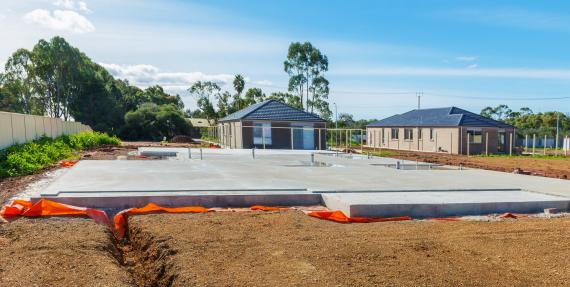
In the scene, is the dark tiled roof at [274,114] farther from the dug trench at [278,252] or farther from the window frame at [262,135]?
the dug trench at [278,252]

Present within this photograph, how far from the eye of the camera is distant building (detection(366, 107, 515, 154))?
30.8 metres

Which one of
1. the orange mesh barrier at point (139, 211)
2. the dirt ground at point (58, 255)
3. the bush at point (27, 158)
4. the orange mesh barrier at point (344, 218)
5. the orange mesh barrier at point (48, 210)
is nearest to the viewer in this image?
the dirt ground at point (58, 255)

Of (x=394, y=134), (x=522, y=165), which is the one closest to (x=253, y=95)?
(x=394, y=134)

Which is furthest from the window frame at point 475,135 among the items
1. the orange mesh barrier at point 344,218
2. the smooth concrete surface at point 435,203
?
the orange mesh barrier at point 344,218

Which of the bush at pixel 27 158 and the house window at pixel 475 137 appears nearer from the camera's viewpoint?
the bush at pixel 27 158

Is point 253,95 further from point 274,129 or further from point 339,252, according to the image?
point 339,252

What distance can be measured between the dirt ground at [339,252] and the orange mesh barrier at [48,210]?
0.59 m

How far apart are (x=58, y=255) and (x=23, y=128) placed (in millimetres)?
14177

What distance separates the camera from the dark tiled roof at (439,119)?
103ft

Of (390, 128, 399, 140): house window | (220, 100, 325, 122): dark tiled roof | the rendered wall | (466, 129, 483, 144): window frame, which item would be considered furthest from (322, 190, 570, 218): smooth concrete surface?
(390, 128, 399, 140): house window

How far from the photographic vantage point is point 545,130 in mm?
44344

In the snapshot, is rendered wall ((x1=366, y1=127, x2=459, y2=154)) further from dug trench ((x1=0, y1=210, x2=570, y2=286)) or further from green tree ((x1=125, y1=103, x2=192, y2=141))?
green tree ((x1=125, y1=103, x2=192, y2=141))

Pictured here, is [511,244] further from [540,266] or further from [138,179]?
[138,179]

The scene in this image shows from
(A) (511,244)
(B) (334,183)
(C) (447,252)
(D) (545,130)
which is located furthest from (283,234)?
(D) (545,130)
